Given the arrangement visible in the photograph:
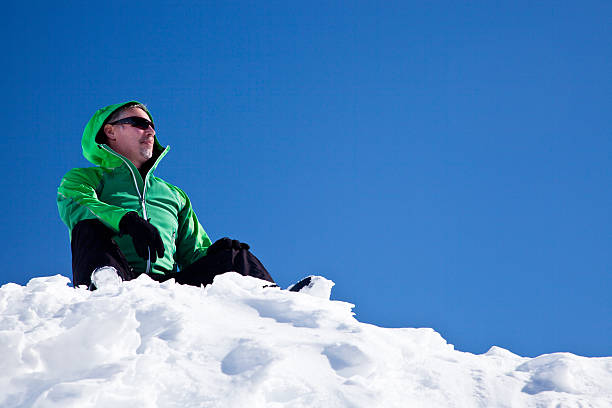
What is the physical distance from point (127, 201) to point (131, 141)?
639mm

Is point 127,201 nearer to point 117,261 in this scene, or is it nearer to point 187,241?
point 187,241

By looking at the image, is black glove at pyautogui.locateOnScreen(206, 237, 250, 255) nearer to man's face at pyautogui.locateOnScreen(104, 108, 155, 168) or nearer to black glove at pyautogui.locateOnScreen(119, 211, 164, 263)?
black glove at pyautogui.locateOnScreen(119, 211, 164, 263)

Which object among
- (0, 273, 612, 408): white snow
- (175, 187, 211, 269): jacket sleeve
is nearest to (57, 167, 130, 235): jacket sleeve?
(175, 187, 211, 269): jacket sleeve

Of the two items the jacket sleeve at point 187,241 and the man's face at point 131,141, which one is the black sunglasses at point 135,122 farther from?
the jacket sleeve at point 187,241

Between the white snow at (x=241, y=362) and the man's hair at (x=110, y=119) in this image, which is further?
the man's hair at (x=110, y=119)

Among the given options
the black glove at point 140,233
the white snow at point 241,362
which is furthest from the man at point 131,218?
the white snow at point 241,362

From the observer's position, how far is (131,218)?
3.95 meters

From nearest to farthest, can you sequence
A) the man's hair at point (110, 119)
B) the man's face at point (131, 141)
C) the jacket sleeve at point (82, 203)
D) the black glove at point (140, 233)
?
the black glove at point (140, 233), the jacket sleeve at point (82, 203), the man's face at point (131, 141), the man's hair at point (110, 119)

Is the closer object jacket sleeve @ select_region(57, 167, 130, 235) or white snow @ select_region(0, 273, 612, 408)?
white snow @ select_region(0, 273, 612, 408)

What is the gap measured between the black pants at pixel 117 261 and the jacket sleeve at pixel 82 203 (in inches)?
4.1

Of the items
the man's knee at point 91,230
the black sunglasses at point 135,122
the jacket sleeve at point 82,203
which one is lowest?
the man's knee at point 91,230

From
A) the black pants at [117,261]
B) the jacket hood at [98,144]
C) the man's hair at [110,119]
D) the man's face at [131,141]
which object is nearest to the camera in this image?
the black pants at [117,261]

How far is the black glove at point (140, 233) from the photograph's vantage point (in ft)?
12.9

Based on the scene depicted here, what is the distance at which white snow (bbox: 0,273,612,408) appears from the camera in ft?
6.27
